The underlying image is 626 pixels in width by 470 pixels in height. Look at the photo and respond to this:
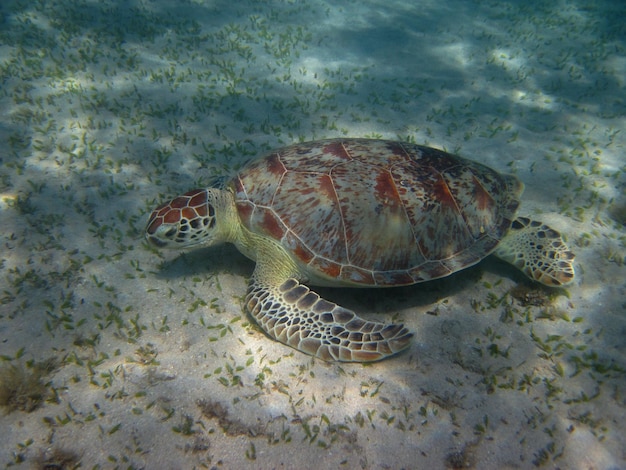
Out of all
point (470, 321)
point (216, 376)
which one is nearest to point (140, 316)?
point (216, 376)

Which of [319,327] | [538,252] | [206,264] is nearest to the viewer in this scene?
[319,327]

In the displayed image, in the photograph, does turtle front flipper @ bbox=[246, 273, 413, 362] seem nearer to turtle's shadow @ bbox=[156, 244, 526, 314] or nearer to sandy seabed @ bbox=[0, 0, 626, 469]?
sandy seabed @ bbox=[0, 0, 626, 469]

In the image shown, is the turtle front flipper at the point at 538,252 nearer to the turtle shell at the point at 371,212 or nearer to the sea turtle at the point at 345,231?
the sea turtle at the point at 345,231

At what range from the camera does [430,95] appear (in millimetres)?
6836

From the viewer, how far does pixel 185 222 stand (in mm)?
3361

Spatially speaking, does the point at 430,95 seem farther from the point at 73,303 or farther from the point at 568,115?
the point at 73,303

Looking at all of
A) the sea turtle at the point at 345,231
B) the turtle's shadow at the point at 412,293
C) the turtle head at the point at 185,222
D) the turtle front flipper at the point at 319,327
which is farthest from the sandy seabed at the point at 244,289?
the turtle head at the point at 185,222

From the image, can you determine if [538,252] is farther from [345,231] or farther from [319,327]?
[319,327]

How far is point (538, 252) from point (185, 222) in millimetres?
3516

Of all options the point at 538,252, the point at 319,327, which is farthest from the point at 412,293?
the point at 538,252

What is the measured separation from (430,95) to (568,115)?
244cm

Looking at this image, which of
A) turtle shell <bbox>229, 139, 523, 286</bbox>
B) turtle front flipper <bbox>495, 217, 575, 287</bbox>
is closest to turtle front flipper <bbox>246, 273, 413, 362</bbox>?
turtle shell <bbox>229, 139, 523, 286</bbox>

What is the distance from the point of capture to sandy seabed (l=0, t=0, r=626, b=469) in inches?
98.3

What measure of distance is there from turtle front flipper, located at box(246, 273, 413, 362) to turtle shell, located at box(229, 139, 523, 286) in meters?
0.29
